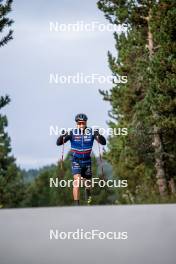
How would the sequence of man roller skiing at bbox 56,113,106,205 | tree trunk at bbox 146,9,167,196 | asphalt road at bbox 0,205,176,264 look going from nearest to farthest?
asphalt road at bbox 0,205,176,264 → man roller skiing at bbox 56,113,106,205 → tree trunk at bbox 146,9,167,196

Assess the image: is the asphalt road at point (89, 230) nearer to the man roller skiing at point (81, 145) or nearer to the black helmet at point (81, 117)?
the man roller skiing at point (81, 145)

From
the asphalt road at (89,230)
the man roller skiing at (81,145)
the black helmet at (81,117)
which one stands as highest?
the black helmet at (81,117)

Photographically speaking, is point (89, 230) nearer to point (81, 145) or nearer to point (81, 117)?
point (81, 145)

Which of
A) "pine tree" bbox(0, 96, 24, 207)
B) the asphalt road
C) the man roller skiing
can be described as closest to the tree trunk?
the man roller skiing

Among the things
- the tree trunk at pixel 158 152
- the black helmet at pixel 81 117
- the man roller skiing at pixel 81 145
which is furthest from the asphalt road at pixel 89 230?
the tree trunk at pixel 158 152

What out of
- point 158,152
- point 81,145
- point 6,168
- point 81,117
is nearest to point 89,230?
point 81,145

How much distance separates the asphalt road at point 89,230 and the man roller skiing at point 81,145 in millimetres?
1265

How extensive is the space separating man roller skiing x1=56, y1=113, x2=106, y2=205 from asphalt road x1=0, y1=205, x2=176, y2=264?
1.26m

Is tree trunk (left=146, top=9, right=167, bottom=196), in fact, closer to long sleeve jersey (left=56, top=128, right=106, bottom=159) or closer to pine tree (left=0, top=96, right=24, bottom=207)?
long sleeve jersey (left=56, top=128, right=106, bottom=159)

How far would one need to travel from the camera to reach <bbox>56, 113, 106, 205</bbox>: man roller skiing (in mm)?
6703

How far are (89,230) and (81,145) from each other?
1.73 metres

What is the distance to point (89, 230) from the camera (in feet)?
16.9

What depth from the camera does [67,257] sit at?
4758 millimetres

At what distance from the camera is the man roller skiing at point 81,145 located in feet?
22.0
